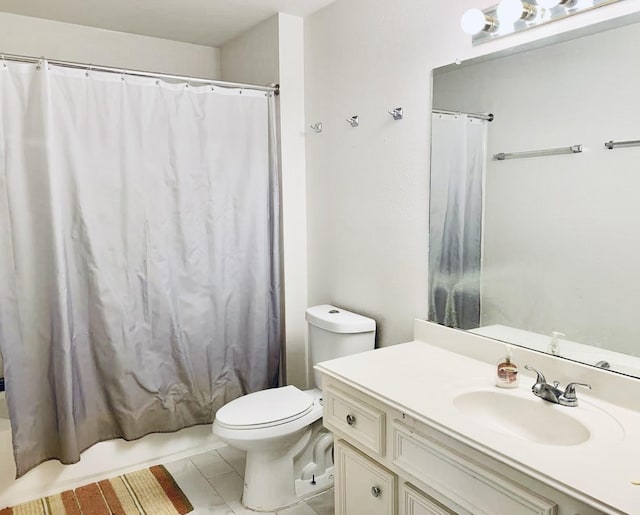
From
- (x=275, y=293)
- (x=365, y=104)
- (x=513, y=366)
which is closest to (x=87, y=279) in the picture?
(x=275, y=293)

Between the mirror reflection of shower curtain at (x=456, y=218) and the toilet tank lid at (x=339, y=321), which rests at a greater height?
the mirror reflection of shower curtain at (x=456, y=218)

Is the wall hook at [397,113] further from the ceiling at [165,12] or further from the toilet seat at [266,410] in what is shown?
the toilet seat at [266,410]

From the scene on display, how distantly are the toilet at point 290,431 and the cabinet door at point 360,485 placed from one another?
0.38m

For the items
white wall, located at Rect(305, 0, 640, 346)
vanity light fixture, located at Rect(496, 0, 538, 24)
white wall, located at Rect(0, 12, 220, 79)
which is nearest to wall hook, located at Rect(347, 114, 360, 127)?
white wall, located at Rect(305, 0, 640, 346)

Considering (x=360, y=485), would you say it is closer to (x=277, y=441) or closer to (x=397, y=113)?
(x=277, y=441)

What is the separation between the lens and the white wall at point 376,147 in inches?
80.2

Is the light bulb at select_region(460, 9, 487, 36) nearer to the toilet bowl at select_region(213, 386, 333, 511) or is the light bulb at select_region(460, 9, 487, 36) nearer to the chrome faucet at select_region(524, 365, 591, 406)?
the chrome faucet at select_region(524, 365, 591, 406)

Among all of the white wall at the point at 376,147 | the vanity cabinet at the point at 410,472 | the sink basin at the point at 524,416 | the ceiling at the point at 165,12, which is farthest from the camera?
the ceiling at the point at 165,12

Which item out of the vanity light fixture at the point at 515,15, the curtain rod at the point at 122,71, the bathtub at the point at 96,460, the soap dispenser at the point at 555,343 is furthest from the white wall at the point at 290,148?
the soap dispenser at the point at 555,343

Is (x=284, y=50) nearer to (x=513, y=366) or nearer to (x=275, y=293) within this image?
(x=275, y=293)

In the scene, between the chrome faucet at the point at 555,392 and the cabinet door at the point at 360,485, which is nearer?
the chrome faucet at the point at 555,392

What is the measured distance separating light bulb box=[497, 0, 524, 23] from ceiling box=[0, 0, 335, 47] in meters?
1.11

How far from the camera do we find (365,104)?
7.63ft

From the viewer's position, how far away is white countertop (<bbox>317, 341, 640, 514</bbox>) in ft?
3.52
